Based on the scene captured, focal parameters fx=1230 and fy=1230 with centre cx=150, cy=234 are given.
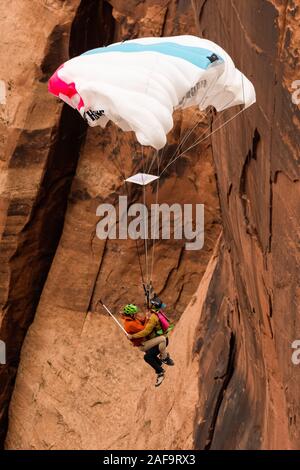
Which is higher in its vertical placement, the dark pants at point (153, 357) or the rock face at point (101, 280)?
the rock face at point (101, 280)

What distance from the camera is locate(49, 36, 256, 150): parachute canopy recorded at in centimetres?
1648

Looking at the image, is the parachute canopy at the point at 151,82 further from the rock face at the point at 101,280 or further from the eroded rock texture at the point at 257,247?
the rock face at the point at 101,280

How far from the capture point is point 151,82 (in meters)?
16.8

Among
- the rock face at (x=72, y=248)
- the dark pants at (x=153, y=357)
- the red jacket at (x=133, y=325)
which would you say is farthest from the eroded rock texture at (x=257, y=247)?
the rock face at (x=72, y=248)

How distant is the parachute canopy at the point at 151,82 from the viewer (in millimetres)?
16484

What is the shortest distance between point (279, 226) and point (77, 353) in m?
10.3

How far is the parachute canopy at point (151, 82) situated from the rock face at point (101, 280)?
1.15 meters

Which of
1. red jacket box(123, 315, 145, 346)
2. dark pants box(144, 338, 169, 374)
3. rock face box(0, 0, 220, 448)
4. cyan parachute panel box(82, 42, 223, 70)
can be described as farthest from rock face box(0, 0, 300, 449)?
red jacket box(123, 315, 145, 346)

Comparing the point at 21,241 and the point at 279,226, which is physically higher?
the point at 21,241

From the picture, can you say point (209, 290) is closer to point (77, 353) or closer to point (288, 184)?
point (77, 353)

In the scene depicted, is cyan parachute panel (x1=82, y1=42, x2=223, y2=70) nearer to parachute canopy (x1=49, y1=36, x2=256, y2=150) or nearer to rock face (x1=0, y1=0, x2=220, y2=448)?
parachute canopy (x1=49, y1=36, x2=256, y2=150)

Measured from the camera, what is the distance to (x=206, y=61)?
1650 centimetres

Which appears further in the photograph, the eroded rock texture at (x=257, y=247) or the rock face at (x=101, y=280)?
the rock face at (x=101, y=280)

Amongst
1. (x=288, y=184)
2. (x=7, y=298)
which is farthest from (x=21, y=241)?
(x=288, y=184)
